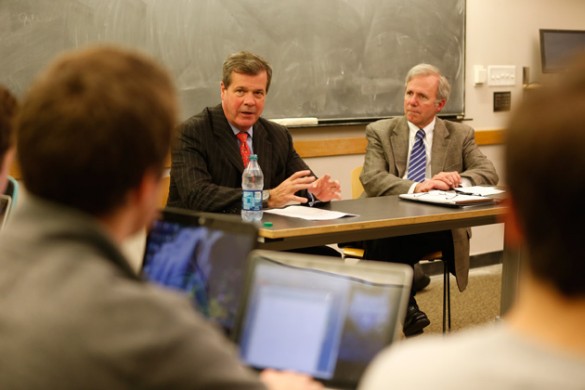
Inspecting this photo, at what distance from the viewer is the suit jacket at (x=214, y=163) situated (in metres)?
3.40

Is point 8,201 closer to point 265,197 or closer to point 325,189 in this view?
point 265,197

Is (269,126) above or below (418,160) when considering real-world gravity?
above

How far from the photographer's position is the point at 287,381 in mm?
1252

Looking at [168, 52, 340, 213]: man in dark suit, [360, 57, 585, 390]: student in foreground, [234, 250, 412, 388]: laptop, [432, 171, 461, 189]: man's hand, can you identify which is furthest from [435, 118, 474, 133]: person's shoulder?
[360, 57, 585, 390]: student in foreground

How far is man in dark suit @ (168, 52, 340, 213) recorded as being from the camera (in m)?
3.40

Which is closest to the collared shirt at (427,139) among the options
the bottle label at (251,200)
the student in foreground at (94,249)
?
the bottle label at (251,200)

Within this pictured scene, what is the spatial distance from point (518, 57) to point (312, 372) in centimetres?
510

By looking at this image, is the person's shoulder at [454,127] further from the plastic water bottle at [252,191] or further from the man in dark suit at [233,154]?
the plastic water bottle at [252,191]

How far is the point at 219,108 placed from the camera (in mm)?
3717

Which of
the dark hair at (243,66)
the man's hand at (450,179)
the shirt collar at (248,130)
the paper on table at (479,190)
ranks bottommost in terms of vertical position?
the paper on table at (479,190)

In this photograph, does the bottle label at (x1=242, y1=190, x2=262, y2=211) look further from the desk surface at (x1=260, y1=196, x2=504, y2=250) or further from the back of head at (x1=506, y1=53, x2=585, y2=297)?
the back of head at (x1=506, y1=53, x2=585, y2=297)

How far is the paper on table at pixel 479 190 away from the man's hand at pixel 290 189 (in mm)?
790

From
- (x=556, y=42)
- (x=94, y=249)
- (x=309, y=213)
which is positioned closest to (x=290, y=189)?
(x=309, y=213)

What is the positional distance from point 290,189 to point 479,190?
0.97 m
